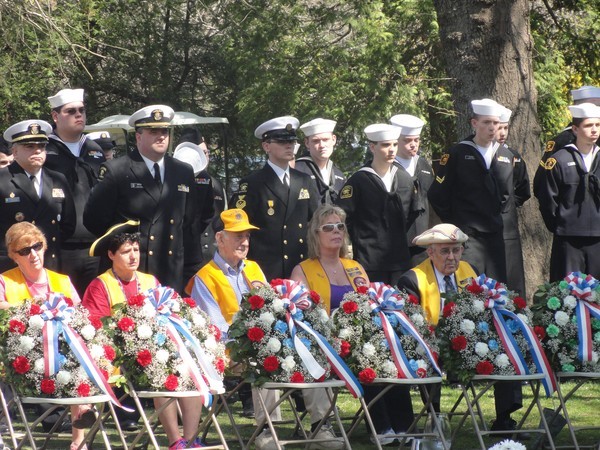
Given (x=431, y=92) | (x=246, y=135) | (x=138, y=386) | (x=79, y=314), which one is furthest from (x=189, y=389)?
(x=246, y=135)

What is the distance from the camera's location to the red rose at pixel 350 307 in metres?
7.75

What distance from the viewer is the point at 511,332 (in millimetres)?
7840

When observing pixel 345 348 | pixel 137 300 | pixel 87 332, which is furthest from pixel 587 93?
pixel 87 332

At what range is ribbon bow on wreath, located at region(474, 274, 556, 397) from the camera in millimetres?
7727

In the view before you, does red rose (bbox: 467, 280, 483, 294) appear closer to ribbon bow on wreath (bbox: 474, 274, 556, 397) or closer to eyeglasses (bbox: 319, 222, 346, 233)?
ribbon bow on wreath (bbox: 474, 274, 556, 397)

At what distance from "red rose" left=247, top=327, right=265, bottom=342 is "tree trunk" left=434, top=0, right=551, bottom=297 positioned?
5.51 m

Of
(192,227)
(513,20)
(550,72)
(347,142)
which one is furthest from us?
(347,142)

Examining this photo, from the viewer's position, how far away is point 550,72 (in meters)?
20.2

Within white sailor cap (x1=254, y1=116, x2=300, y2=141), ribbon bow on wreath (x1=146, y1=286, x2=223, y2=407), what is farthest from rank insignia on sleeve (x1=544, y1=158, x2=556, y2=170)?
ribbon bow on wreath (x1=146, y1=286, x2=223, y2=407)

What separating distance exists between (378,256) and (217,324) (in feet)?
7.10

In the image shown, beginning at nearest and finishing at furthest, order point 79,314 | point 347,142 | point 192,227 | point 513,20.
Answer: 1. point 79,314
2. point 192,227
3. point 513,20
4. point 347,142

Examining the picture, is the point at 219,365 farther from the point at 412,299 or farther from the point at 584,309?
the point at 584,309

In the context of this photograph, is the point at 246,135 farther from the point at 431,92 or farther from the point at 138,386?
the point at 138,386

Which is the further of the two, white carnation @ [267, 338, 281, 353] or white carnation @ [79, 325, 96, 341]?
white carnation @ [267, 338, 281, 353]
